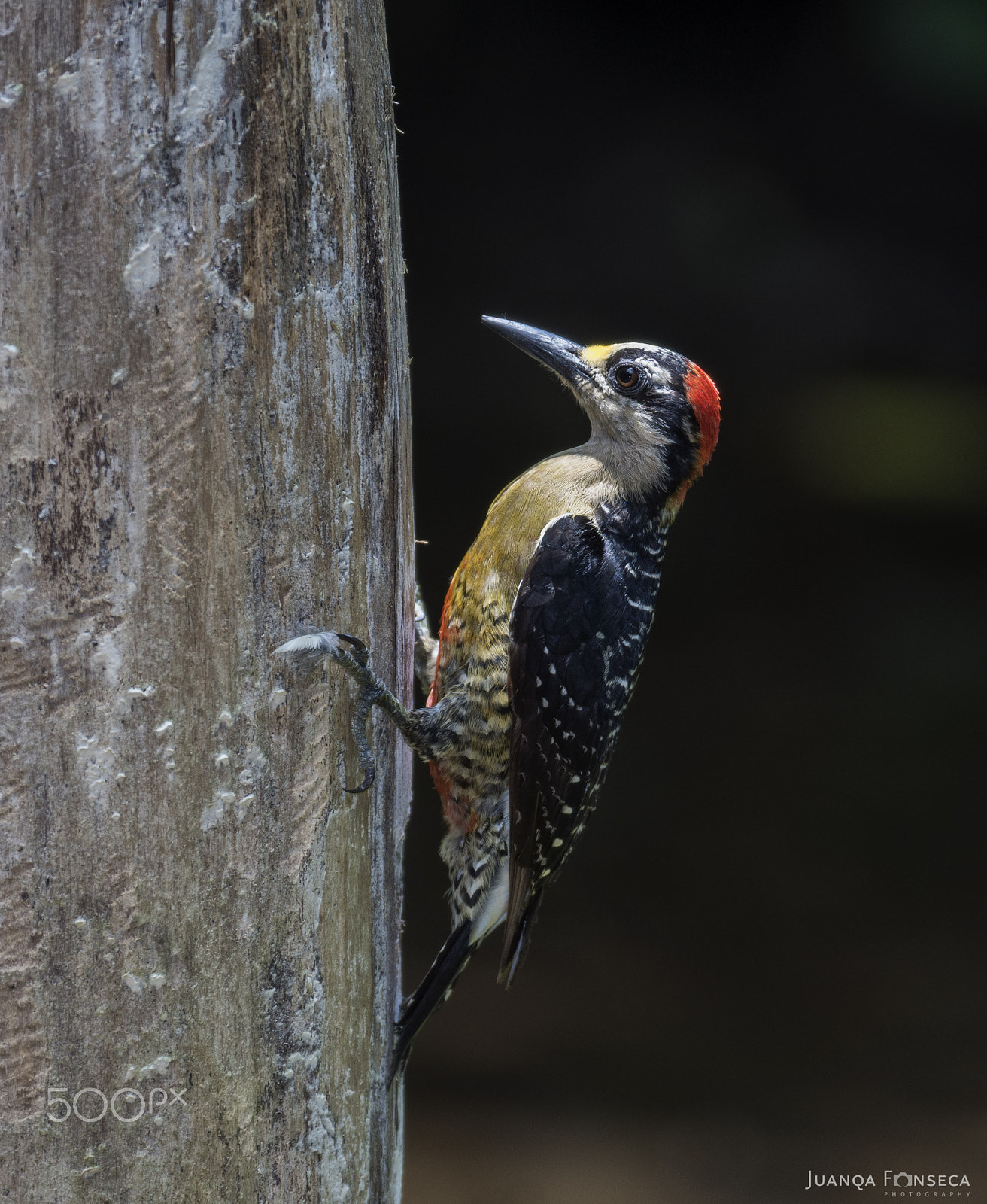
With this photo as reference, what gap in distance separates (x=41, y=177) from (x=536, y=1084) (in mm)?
5154

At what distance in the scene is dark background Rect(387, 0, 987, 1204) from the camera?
469 centimetres

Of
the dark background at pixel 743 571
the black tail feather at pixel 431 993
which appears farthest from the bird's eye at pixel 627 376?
the dark background at pixel 743 571

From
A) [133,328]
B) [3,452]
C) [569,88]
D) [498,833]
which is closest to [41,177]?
[133,328]

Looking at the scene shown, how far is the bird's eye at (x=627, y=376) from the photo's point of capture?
2723 mm

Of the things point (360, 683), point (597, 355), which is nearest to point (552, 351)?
point (597, 355)

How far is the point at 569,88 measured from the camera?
4.75 metres

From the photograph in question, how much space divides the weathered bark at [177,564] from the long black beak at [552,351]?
1.09 metres

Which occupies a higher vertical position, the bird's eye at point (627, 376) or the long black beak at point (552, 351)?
the long black beak at point (552, 351)

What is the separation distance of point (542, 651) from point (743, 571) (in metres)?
3.42

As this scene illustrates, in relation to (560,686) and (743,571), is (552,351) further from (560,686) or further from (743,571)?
(743,571)

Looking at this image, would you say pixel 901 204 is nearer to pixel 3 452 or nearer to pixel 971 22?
pixel 971 22

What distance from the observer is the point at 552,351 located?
275 centimetres

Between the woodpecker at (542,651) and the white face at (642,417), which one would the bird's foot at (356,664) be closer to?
the woodpecker at (542,651)

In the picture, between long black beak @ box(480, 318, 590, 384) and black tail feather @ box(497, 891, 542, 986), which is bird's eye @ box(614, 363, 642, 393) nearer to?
long black beak @ box(480, 318, 590, 384)
